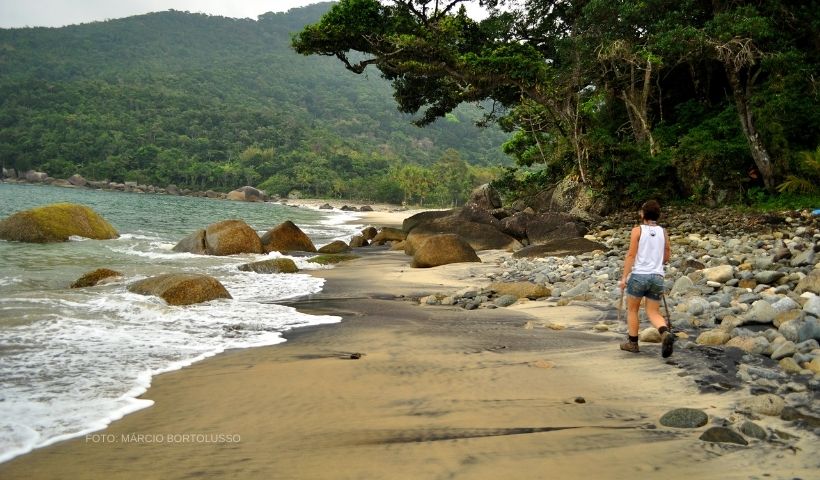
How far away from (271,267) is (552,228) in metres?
8.39

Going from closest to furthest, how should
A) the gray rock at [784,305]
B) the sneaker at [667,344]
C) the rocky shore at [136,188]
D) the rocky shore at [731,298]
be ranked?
the rocky shore at [731,298] → the sneaker at [667,344] → the gray rock at [784,305] → the rocky shore at [136,188]

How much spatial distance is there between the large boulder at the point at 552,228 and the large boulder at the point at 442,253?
3.70 m

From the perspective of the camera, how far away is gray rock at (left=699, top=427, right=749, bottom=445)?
2824 millimetres

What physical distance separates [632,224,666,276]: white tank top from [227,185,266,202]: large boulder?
8879 centimetres

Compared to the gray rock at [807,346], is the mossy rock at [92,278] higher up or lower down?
lower down

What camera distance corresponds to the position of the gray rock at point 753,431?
2.85 metres

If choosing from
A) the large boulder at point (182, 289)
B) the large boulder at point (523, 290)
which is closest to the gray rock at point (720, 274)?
the large boulder at point (523, 290)

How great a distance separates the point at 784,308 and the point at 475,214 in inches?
518

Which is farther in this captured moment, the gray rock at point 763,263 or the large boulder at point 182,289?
the gray rock at point 763,263

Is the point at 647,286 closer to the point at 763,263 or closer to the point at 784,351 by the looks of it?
the point at 784,351

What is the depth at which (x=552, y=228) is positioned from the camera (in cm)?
1611

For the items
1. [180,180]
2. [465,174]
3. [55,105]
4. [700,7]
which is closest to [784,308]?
[700,7]

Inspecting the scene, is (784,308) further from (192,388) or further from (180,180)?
(180,180)

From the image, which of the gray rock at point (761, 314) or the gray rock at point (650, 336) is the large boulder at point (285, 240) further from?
the gray rock at point (761, 314)
